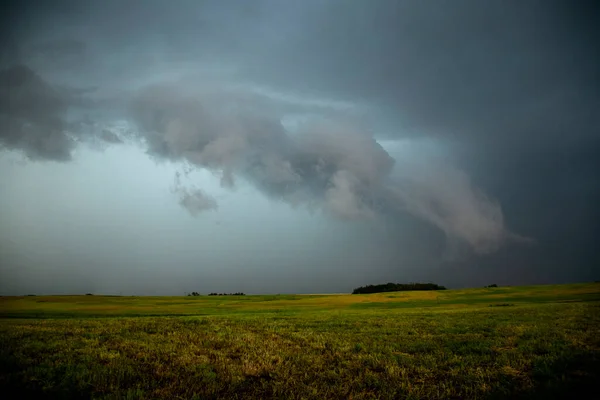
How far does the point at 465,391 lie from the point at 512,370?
2561mm

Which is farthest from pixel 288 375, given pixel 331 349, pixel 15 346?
pixel 15 346

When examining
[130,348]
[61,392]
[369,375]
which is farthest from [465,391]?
[130,348]

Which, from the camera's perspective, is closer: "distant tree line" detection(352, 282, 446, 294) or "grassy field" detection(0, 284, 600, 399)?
"grassy field" detection(0, 284, 600, 399)

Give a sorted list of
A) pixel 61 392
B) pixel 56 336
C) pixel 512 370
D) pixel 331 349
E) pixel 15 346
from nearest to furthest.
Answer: pixel 61 392 < pixel 512 370 < pixel 15 346 < pixel 331 349 < pixel 56 336

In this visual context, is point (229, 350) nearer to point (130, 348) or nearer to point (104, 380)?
point (130, 348)

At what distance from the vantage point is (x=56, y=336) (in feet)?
44.8

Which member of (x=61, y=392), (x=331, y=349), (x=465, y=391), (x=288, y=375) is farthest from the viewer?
(x=331, y=349)

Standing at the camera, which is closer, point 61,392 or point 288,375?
point 61,392

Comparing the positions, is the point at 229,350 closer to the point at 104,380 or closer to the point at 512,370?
the point at 104,380

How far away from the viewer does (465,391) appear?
307 inches

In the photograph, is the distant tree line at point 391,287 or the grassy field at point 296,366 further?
the distant tree line at point 391,287

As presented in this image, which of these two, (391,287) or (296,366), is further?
(391,287)

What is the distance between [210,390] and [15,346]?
803 cm

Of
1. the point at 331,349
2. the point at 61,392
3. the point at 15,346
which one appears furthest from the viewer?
the point at 331,349
